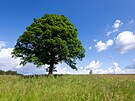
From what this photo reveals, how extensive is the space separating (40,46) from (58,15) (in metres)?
6.19

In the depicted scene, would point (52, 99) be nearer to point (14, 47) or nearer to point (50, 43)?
point (50, 43)

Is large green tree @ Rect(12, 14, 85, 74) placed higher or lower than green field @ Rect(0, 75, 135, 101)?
higher

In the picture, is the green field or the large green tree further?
the large green tree

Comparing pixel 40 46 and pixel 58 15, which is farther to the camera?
pixel 58 15

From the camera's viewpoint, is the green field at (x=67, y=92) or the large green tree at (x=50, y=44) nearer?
the green field at (x=67, y=92)

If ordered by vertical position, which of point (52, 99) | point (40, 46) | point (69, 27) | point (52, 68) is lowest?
point (52, 99)

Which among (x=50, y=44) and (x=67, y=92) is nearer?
(x=67, y=92)

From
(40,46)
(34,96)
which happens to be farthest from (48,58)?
(34,96)

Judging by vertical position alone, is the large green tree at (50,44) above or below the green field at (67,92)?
A: above

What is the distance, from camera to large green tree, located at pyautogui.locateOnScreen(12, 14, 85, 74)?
33.6 m

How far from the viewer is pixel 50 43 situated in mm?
33812

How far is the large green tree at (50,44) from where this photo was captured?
3362 cm

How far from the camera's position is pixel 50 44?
34.0 metres

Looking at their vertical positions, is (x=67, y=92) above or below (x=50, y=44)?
below
